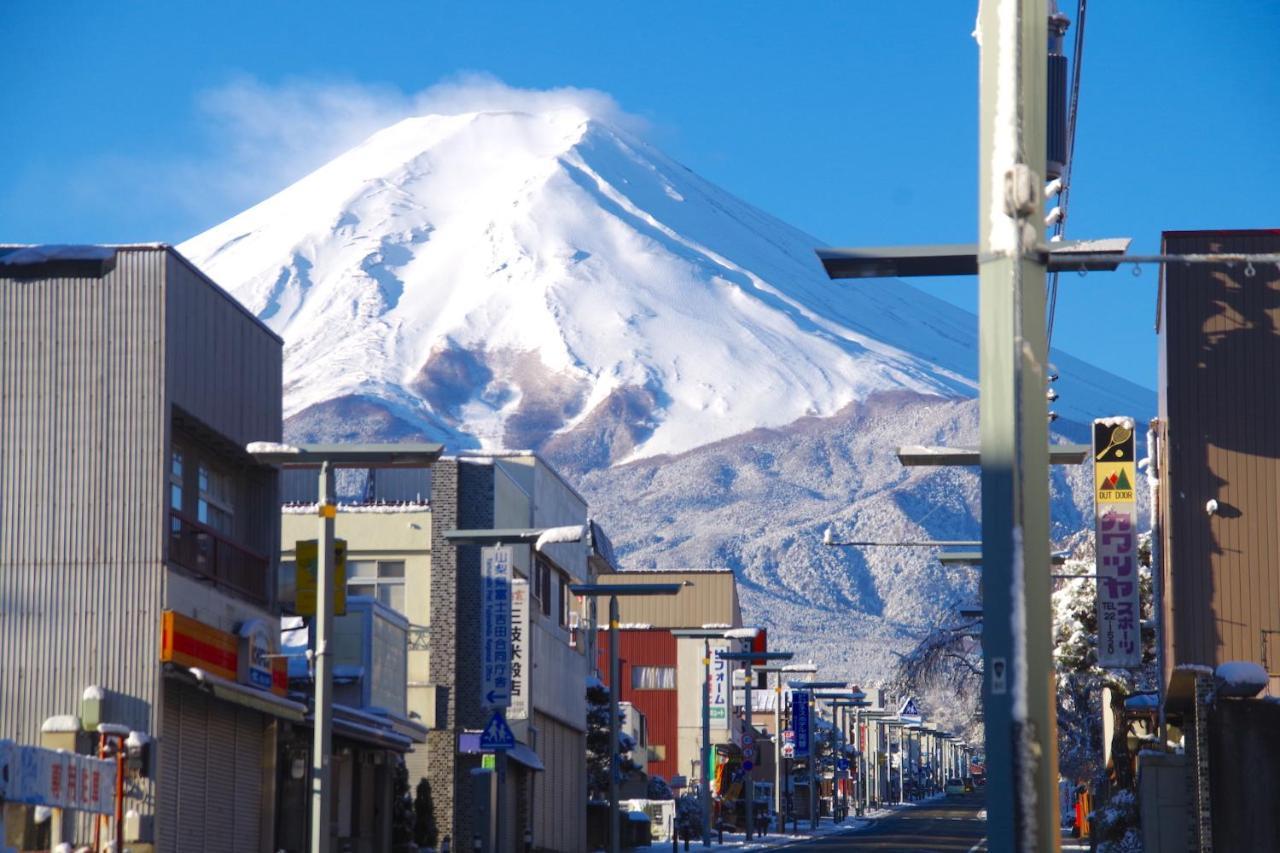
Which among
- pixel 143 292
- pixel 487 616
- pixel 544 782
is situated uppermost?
pixel 143 292

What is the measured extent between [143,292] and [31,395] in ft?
7.41

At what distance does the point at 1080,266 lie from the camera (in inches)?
474

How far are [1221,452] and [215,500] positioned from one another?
55.7 feet

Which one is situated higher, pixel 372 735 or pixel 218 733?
pixel 218 733

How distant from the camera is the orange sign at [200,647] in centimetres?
3052

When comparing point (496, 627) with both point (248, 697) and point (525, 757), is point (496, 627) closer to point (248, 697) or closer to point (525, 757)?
point (525, 757)

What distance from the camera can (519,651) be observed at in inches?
1937

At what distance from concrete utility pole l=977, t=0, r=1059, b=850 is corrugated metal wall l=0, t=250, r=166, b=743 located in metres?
22.8

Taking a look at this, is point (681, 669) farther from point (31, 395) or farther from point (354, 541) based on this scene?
point (31, 395)

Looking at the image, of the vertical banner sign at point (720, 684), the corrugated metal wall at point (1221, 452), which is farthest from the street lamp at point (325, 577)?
the vertical banner sign at point (720, 684)

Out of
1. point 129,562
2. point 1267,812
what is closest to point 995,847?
point 1267,812

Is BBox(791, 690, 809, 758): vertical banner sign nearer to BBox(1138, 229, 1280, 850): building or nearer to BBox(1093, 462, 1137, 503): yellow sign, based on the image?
BBox(1093, 462, 1137, 503): yellow sign

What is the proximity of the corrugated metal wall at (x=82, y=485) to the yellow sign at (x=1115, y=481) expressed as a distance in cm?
1729

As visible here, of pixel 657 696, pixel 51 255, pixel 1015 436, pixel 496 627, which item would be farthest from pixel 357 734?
pixel 657 696
